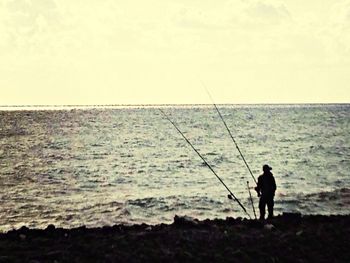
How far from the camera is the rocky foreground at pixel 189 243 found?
846 centimetres

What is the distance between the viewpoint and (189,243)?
9.18 metres

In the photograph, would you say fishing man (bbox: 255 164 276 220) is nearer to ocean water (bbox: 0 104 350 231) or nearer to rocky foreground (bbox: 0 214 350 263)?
rocky foreground (bbox: 0 214 350 263)

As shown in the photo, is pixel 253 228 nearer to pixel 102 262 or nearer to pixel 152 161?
pixel 102 262

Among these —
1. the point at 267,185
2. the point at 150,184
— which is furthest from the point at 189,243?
the point at 150,184

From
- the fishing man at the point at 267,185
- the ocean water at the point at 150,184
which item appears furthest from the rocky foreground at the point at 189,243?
the ocean water at the point at 150,184

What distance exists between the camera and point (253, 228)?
10625 millimetres

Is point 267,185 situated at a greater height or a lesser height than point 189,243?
greater

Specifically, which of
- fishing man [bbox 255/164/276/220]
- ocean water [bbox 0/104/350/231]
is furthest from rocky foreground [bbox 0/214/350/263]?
ocean water [bbox 0/104/350/231]

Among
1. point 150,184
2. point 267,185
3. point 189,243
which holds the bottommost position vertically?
point 150,184

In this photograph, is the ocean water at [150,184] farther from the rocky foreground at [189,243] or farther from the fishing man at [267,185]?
the rocky foreground at [189,243]

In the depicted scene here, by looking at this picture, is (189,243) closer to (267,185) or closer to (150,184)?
(267,185)

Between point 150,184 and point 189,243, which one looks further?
point 150,184

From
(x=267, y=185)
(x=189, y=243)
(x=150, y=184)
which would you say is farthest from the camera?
(x=150, y=184)

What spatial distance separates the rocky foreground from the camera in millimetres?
8461
